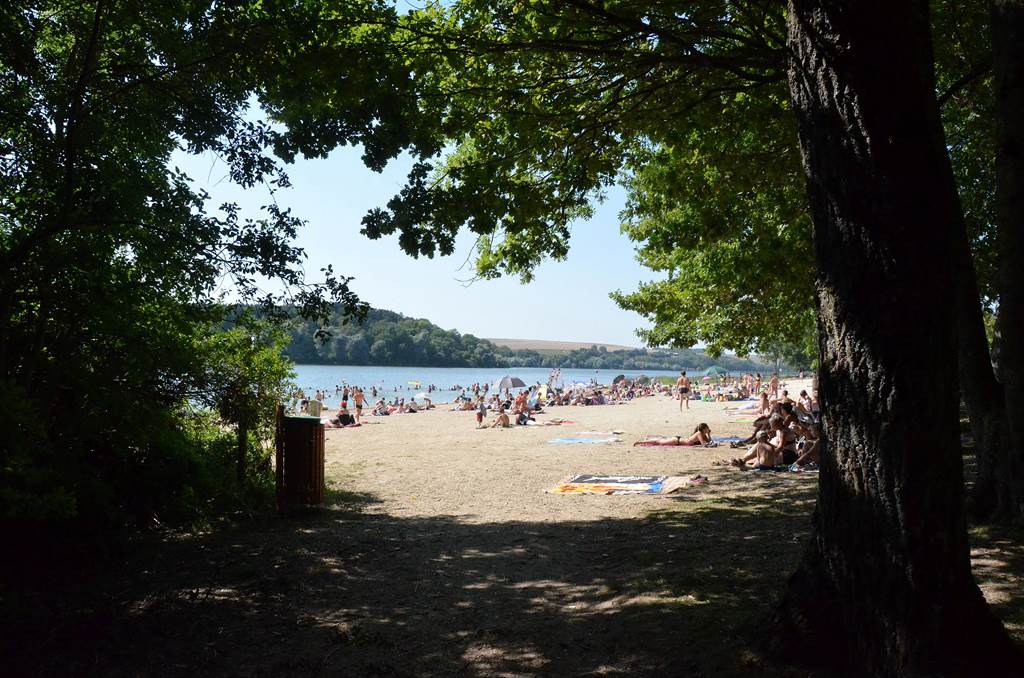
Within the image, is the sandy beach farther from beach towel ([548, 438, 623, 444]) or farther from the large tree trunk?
the large tree trunk

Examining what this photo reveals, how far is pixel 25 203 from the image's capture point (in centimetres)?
554

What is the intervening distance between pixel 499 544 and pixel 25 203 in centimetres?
514

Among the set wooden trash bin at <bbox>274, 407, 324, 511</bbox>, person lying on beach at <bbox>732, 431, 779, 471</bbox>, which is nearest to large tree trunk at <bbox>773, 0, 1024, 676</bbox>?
wooden trash bin at <bbox>274, 407, 324, 511</bbox>

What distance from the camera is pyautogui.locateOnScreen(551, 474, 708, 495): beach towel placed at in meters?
10.4

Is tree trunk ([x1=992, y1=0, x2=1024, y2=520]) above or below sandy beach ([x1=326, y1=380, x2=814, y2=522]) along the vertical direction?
above

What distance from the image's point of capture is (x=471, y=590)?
569cm

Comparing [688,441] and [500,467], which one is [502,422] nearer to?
[688,441]

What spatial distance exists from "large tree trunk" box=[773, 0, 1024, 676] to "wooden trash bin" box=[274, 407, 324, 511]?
676cm

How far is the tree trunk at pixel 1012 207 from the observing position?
5512 mm

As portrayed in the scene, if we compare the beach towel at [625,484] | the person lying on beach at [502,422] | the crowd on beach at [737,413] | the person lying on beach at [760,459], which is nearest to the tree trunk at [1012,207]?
the crowd on beach at [737,413]

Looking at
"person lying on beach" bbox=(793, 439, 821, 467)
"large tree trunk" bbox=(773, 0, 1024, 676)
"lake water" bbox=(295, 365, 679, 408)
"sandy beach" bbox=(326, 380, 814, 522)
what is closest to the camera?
"large tree trunk" bbox=(773, 0, 1024, 676)

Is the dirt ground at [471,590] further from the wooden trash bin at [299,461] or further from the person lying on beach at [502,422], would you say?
the person lying on beach at [502,422]

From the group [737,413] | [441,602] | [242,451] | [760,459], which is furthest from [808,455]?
[737,413]

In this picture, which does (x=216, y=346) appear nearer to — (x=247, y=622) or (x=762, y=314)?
(x=247, y=622)
